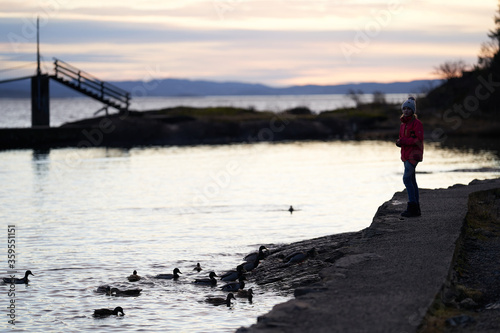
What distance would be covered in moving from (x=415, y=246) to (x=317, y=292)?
3.24 meters

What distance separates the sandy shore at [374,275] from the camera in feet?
29.6

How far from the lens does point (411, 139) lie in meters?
15.7

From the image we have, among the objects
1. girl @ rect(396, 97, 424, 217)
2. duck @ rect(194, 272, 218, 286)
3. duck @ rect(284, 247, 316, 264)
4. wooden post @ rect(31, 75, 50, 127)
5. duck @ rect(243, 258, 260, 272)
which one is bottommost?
duck @ rect(194, 272, 218, 286)

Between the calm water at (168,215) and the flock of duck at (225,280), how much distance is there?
206 mm

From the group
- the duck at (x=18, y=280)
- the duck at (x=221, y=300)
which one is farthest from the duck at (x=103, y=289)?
the duck at (x=221, y=300)

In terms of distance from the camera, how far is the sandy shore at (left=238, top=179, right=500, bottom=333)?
903cm

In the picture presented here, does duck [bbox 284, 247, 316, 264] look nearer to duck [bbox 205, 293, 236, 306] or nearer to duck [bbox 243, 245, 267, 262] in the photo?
duck [bbox 243, 245, 267, 262]

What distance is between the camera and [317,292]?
10.5 m

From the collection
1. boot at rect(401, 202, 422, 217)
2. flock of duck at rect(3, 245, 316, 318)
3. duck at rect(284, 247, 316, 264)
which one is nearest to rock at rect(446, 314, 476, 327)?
flock of duck at rect(3, 245, 316, 318)

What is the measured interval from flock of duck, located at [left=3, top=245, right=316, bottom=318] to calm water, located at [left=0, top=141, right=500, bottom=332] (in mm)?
206

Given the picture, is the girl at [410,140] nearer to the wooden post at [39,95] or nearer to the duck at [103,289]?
the duck at [103,289]

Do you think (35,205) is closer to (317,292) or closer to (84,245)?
(84,245)

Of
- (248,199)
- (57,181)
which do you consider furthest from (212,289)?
(57,181)

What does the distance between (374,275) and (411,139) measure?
5.28 m
